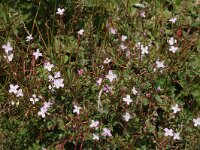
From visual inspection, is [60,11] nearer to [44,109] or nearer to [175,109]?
[44,109]

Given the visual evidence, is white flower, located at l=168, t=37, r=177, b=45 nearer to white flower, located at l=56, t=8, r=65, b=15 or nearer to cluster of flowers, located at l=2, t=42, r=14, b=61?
white flower, located at l=56, t=8, r=65, b=15

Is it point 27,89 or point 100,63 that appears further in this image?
point 100,63

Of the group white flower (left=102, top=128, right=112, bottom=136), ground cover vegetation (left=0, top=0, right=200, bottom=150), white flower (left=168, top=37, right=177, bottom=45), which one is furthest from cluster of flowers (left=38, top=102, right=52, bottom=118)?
white flower (left=168, top=37, right=177, bottom=45)

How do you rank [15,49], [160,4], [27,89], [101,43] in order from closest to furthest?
1. [27,89]
2. [15,49]
3. [101,43]
4. [160,4]

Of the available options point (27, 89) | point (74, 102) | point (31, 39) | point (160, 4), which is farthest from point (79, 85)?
point (160, 4)

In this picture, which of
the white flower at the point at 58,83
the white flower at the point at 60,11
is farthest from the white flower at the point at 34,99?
the white flower at the point at 60,11

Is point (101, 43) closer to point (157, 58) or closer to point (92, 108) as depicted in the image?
point (157, 58)

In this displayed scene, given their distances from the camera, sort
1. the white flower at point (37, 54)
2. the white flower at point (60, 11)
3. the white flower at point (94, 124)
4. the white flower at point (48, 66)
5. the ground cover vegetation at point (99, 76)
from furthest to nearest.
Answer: the white flower at point (60, 11) < the white flower at point (37, 54) < the white flower at point (48, 66) < the ground cover vegetation at point (99, 76) < the white flower at point (94, 124)

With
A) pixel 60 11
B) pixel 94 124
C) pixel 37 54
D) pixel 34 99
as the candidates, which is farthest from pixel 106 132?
pixel 60 11

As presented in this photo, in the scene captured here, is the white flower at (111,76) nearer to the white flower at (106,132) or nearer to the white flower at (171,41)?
the white flower at (106,132)
